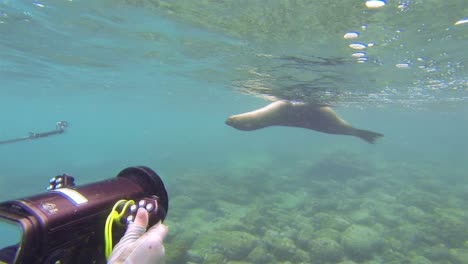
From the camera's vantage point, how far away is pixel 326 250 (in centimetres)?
1051

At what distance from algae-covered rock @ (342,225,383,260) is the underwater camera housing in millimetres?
10594

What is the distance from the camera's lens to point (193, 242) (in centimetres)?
1143

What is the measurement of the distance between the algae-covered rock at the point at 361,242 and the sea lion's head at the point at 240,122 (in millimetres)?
5535

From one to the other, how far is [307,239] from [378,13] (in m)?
7.75

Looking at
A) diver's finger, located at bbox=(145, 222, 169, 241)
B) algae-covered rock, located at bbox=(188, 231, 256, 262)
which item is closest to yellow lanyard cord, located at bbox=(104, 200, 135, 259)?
diver's finger, located at bbox=(145, 222, 169, 241)

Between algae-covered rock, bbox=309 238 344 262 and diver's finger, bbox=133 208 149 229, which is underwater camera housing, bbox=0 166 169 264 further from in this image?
algae-covered rock, bbox=309 238 344 262

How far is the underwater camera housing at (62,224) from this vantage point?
57.6 inches

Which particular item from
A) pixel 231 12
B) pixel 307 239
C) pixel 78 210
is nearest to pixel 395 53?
pixel 231 12

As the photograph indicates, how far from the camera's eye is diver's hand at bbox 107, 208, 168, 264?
143 cm

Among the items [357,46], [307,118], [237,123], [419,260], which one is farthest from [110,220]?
[419,260]

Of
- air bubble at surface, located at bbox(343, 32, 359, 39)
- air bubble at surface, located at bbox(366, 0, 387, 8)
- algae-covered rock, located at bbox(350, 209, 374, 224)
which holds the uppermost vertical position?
air bubble at surface, located at bbox(366, 0, 387, 8)

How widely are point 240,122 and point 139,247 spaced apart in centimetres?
773

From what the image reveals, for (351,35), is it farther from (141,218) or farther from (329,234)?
(141,218)

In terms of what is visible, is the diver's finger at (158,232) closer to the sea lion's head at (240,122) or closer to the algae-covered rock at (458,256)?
the sea lion's head at (240,122)
